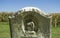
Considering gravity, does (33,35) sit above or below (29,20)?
below

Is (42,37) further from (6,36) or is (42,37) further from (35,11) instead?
(6,36)

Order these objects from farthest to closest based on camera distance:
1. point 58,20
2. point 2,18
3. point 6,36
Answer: point 2,18, point 58,20, point 6,36

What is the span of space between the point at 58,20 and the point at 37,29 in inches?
461

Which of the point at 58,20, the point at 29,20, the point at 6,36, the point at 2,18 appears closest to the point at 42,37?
the point at 29,20

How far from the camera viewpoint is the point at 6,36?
40.1 ft

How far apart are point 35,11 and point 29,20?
14.9 inches

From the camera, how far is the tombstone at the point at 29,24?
6270mm

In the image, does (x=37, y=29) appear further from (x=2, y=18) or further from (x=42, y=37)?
(x=2, y=18)

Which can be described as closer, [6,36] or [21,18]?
[21,18]

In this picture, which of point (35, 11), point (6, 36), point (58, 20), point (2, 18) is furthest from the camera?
point (2, 18)

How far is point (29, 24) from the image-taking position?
6395 mm

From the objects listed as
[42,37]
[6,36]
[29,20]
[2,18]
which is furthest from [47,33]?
[2,18]

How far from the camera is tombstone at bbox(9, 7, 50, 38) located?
627 cm

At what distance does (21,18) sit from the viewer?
635 centimetres
